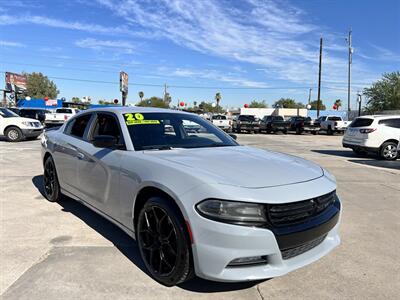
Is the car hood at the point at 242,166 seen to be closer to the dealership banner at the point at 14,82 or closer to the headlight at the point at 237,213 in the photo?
the headlight at the point at 237,213

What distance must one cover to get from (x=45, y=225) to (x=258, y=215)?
10.7 feet

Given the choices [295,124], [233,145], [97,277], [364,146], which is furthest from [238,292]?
[295,124]

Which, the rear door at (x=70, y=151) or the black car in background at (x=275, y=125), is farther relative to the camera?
the black car in background at (x=275, y=125)

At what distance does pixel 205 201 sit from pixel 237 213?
0.85ft

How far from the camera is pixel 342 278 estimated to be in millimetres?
3547

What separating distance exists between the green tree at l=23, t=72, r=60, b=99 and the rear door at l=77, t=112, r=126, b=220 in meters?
88.2

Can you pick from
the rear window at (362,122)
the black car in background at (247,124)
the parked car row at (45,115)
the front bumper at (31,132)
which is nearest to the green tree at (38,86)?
the parked car row at (45,115)

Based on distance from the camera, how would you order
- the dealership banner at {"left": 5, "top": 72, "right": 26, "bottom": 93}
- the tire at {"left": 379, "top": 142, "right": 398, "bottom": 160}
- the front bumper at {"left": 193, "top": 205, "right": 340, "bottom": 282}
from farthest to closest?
the dealership banner at {"left": 5, "top": 72, "right": 26, "bottom": 93}
the tire at {"left": 379, "top": 142, "right": 398, "bottom": 160}
the front bumper at {"left": 193, "top": 205, "right": 340, "bottom": 282}

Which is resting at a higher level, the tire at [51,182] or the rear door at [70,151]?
the rear door at [70,151]

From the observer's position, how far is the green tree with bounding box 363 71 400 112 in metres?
50.5

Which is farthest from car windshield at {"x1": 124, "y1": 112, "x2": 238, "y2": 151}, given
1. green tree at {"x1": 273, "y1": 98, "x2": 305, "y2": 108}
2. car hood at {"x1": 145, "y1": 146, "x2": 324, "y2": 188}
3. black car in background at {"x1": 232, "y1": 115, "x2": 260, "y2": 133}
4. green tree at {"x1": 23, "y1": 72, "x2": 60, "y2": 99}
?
green tree at {"x1": 273, "y1": 98, "x2": 305, "y2": 108}

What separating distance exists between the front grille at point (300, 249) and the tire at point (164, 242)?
764 mm

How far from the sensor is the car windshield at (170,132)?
4160 mm

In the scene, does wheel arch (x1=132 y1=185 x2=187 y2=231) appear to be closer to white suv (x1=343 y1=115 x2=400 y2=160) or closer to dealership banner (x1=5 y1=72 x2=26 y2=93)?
white suv (x1=343 y1=115 x2=400 y2=160)
